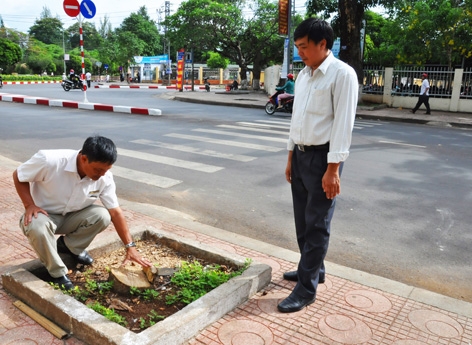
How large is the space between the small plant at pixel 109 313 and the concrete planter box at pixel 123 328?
0.26ft

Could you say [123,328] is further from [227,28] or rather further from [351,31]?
[227,28]

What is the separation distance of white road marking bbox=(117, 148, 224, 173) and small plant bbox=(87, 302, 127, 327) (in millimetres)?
3973

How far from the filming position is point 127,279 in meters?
2.72

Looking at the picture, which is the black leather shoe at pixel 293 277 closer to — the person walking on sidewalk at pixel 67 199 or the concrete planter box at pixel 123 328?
the concrete planter box at pixel 123 328

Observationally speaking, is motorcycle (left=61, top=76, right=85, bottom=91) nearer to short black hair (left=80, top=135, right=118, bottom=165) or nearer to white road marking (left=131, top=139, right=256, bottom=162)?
white road marking (left=131, top=139, right=256, bottom=162)

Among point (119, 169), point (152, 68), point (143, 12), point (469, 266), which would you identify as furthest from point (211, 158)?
point (143, 12)

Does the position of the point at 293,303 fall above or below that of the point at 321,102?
below

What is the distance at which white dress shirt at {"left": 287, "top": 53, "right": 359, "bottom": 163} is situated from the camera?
2383 millimetres

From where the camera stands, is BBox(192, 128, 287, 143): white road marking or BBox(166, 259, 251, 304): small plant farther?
BBox(192, 128, 287, 143): white road marking

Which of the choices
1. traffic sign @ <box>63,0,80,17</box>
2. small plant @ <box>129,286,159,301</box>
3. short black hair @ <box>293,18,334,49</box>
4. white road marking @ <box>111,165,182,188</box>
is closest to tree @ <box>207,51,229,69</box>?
traffic sign @ <box>63,0,80,17</box>

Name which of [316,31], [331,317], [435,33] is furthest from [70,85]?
[331,317]

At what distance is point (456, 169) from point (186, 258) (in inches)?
206

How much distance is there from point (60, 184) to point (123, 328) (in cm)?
107

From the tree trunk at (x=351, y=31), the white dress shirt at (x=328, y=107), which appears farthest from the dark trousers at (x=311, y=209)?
the tree trunk at (x=351, y=31)
